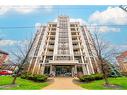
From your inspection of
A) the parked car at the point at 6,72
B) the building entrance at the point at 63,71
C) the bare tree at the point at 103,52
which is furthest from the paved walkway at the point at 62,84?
the parked car at the point at 6,72

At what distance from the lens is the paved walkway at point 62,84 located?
365 inches

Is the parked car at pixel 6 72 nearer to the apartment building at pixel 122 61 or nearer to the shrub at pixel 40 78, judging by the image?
the shrub at pixel 40 78

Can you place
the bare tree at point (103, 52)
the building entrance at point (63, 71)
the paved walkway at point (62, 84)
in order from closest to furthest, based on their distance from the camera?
the paved walkway at point (62, 84) < the building entrance at point (63, 71) < the bare tree at point (103, 52)

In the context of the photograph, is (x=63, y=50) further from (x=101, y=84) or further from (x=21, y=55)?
(x=101, y=84)

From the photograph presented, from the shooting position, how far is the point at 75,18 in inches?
381

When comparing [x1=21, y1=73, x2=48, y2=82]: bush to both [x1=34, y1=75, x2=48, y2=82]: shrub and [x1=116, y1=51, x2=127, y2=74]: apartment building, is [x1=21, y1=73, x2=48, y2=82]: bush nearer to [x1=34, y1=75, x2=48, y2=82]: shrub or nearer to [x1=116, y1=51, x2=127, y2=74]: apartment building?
[x1=34, y1=75, x2=48, y2=82]: shrub

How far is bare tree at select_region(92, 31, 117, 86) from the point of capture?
31.2ft

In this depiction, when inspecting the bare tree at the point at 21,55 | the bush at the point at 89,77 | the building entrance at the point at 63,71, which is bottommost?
the bush at the point at 89,77

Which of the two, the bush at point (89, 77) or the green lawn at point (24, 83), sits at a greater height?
the bush at point (89, 77)

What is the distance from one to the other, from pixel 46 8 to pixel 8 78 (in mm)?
1372

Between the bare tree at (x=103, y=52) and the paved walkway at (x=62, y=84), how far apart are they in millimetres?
543

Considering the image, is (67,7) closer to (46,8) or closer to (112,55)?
(46,8)

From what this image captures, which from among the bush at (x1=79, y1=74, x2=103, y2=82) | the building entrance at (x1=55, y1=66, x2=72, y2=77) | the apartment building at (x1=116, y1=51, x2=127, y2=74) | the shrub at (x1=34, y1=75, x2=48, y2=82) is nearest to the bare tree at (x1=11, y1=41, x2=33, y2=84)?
the shrub at (x1=34, y1=75, x2=48, y2=82)

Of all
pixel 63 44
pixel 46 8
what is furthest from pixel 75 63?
pixel 46 8
